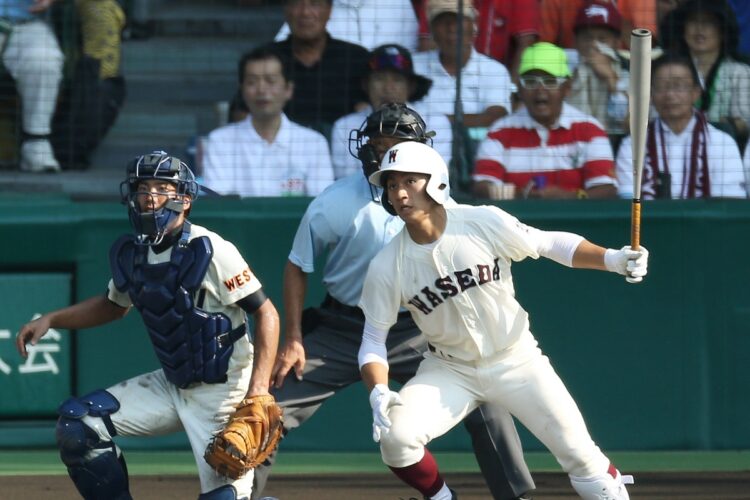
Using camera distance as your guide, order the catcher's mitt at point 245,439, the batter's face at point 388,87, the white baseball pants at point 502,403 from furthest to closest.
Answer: the batter's face at point 388,87 < the white baseball pants at point 502,403 < the catcher's mitt at point 245,439

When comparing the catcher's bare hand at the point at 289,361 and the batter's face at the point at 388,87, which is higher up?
the batter's face at the point at 388,87

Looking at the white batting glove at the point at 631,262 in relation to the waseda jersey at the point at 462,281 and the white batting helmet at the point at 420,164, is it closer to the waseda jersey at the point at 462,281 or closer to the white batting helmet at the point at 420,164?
the waseda jersey at the point at 462,281

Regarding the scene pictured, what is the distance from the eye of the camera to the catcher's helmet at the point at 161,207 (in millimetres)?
5238

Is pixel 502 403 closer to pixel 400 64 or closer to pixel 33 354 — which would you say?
pixel 400 64

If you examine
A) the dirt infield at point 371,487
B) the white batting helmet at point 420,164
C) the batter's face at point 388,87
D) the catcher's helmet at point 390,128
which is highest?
the batter's face at point 388,87

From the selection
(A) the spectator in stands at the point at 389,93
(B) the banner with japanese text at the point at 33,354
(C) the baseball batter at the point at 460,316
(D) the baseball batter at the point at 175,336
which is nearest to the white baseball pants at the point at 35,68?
(B) the banner with japanese text at the point at 33,354

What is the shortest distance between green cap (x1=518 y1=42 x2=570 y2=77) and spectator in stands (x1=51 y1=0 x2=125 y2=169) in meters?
2.28

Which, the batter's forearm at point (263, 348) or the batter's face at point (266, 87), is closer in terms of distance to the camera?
the batter's forearm at point (263, 348)

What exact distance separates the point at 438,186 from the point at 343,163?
2.46 metres

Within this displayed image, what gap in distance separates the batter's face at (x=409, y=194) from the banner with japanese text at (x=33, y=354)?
2820mm

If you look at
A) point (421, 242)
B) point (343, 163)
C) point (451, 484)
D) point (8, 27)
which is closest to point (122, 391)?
point (421, 242)

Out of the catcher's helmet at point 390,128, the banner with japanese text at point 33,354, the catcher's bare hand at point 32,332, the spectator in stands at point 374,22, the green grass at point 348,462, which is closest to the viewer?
the catcher's bare hand at point 32,332

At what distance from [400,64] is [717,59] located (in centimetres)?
176

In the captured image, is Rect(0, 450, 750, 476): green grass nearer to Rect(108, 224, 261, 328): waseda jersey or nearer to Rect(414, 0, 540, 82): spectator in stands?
Rect(108, 224, 261, 328): waseda jersey
